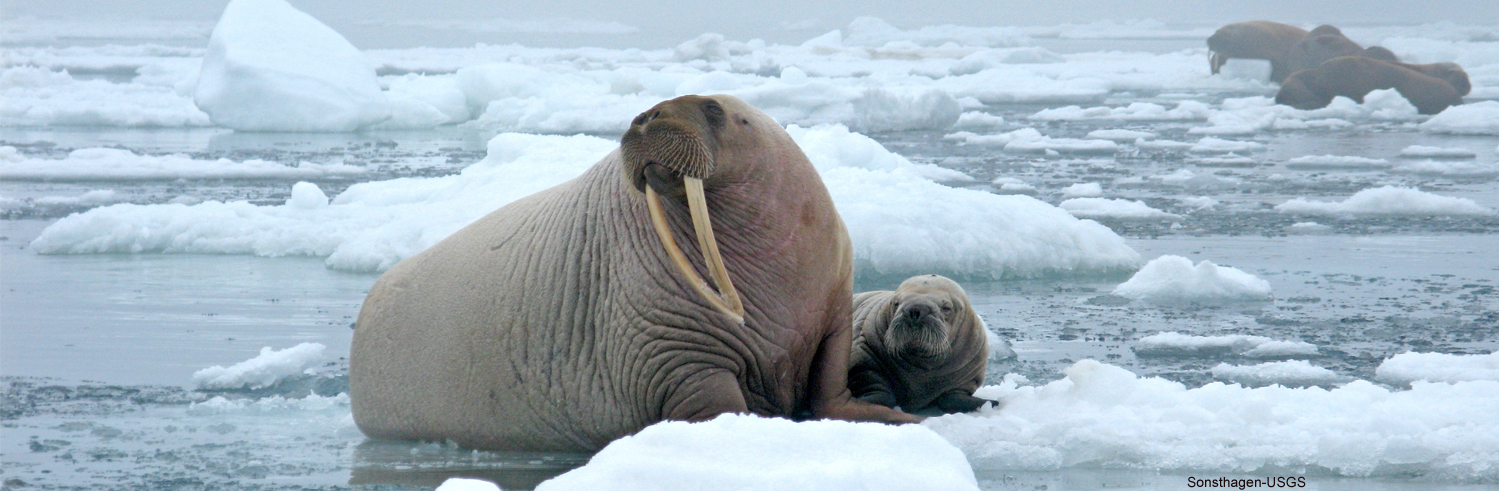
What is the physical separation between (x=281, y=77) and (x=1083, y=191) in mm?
9044

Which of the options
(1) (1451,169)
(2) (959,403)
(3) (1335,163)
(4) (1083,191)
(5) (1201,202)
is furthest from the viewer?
(3) (1335,163)

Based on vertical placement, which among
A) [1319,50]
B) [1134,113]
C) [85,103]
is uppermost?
[1319,50]

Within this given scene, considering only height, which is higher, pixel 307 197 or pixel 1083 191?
pixel 307 197

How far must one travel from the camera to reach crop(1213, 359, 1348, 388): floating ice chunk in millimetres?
4348

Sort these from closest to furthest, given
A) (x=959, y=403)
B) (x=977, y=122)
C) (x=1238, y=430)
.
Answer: (x=1238, y=430), (x=959, y=403), (x=977, y=122)

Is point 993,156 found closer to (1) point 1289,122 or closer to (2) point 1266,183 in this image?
(2) point 1266,183

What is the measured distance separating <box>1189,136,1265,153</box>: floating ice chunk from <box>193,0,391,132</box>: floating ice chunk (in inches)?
351

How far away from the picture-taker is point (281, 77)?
14.9 metres

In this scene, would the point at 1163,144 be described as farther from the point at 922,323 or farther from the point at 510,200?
the point at 922,323

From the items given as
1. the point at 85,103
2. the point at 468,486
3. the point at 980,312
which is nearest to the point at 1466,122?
the point at 980,312

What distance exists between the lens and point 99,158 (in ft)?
40.0

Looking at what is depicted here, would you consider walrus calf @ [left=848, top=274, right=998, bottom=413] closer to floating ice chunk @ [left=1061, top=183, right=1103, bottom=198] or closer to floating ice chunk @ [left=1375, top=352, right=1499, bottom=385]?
floating ice chunk @ [left=1375, top=352, right=1499, bottom=385]

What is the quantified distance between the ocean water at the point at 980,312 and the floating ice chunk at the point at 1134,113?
3.09 m

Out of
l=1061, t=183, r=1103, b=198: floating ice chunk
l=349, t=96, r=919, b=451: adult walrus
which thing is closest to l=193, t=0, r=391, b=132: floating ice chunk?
l=1061, t=183, r=1103, b=198: floating ice chunk
